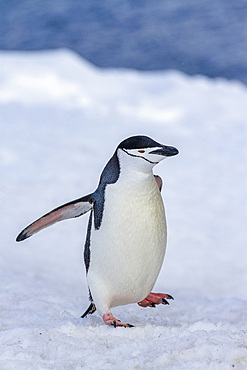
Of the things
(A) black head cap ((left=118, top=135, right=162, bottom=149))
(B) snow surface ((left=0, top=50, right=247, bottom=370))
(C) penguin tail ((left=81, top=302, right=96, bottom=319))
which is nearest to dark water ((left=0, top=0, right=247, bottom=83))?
(B) snow surface ((left=0, top=50, right=247, bottom=370))

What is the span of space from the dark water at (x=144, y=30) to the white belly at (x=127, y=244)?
6094mm

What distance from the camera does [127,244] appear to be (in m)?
1.28

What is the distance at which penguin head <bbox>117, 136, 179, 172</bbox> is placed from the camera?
118 cm

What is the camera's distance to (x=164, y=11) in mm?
7141

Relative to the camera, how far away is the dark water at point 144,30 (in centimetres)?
716

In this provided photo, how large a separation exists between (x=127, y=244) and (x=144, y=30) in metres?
6.38

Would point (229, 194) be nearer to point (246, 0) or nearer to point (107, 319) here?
point (107, 319)

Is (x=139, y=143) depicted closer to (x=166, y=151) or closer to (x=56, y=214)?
(x=166, y=151)

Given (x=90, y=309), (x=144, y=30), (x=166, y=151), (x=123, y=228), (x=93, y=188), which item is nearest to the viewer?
(x=166, y=151)

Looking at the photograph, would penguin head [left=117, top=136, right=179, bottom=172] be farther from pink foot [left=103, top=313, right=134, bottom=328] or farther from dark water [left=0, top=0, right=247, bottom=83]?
dark water [left=0, top=0, right=247, bottom=83]

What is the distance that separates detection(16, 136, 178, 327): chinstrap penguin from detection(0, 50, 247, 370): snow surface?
10 centimetres

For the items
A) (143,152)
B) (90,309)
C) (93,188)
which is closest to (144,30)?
(93,188)

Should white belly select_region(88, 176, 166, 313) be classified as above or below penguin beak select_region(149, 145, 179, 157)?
below

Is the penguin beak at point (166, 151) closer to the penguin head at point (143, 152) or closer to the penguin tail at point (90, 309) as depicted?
the penguin head at point (143, 152)
